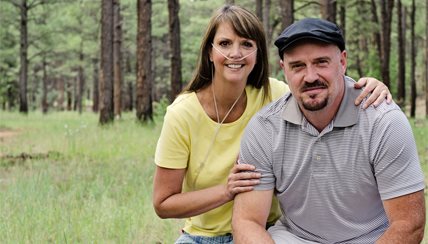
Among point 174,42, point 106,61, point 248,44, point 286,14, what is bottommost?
point 248,44

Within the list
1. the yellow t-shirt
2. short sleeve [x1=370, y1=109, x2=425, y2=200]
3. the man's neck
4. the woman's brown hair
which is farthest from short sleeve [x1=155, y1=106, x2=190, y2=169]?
short sleeve [x1=370, y1=109, x2=425, y2=200]

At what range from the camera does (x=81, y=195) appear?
643 cm

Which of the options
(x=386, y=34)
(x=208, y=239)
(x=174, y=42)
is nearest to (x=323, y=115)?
(x=208, y=239)

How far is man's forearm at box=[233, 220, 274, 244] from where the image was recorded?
120 inches

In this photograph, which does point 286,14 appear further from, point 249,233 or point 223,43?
point 249,233

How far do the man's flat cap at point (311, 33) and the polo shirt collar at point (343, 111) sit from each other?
0.77 ft

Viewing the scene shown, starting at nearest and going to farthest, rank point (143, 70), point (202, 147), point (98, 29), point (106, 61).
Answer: point (202, 147) < point (143, 70) < point (106, 61) < point (98, 29)

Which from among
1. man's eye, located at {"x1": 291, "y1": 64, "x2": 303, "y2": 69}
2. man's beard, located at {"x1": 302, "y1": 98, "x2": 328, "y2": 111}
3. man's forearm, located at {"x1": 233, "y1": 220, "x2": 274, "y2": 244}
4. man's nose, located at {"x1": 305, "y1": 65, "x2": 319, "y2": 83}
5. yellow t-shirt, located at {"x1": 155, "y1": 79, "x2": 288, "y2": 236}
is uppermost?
man's eye, located at {"x1": 291, "y1": 64, "x2": 303, "y2": 69}

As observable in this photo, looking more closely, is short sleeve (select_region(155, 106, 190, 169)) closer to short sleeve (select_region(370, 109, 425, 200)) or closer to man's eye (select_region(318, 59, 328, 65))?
man's eye (select_region(318, 59, 328, 65))

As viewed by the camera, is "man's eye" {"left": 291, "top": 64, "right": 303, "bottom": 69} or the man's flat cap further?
"man's eye" {"left": 291, "top": 64, "right": 303, "bottom": 69}

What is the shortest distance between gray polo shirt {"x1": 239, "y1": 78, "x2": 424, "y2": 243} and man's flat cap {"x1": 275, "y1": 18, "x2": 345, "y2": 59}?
12.1 inches

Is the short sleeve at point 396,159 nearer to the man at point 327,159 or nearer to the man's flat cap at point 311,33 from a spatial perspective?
the man at point 327,159

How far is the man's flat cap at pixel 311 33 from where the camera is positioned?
2.85 meters

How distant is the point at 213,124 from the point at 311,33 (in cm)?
92
